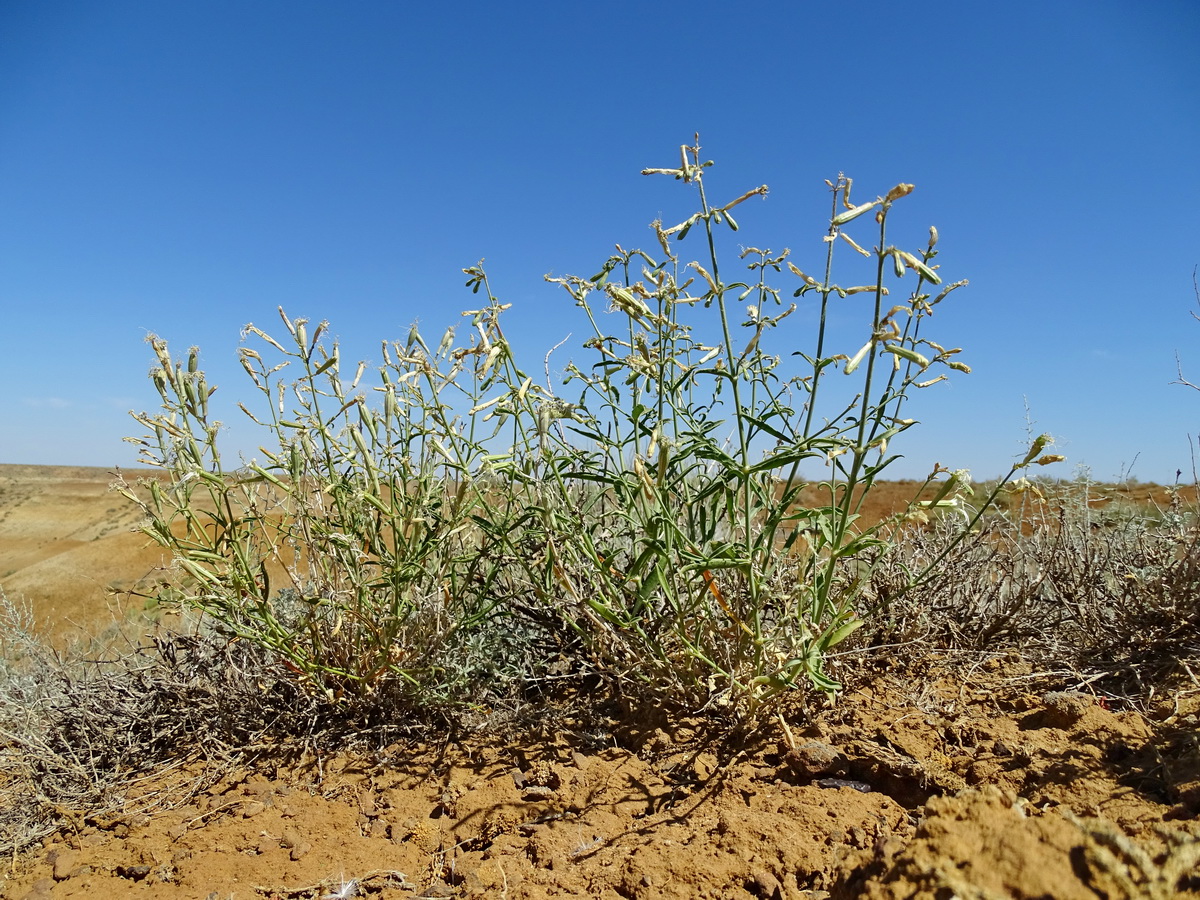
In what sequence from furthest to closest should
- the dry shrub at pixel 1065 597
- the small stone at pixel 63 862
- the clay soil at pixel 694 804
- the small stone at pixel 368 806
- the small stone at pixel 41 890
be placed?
the dry shrub at pixel 1065 597, the small stone at pixel 368 806, the small stone at pixel 63 862, the small stone at pixel 41 890, the clay soil at pixel 694 804

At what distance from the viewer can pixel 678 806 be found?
1873 mm

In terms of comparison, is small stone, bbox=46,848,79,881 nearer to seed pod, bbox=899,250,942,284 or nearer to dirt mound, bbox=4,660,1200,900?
dirt mound, bbox=4,660,1200,900

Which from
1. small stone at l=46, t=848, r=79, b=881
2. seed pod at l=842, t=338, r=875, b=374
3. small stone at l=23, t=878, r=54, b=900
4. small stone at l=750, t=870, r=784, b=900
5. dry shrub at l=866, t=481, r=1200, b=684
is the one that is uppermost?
seed pod at l=842, t=338, r=875, b=374

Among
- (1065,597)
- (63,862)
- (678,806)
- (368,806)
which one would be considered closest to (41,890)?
(63,862)

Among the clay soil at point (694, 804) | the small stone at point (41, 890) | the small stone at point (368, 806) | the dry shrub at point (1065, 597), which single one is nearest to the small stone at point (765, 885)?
the clay soil at point (694, 804)

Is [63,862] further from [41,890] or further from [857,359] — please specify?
[857,359]

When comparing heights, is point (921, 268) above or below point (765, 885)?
above

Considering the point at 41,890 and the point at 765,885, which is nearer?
the point at 765,885

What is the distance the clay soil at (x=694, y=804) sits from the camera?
1441mm

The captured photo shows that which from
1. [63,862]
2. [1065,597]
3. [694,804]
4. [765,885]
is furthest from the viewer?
[1065,597]

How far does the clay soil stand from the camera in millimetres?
1441

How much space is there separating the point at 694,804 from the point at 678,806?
0.14 ft

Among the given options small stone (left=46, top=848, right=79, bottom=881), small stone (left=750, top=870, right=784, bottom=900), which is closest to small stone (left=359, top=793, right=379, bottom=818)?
small stone (left=46, top=848, right=79, bottom=881)

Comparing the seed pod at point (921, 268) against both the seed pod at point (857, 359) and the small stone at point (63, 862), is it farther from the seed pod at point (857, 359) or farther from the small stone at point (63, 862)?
the small stone at point (63, 862)
